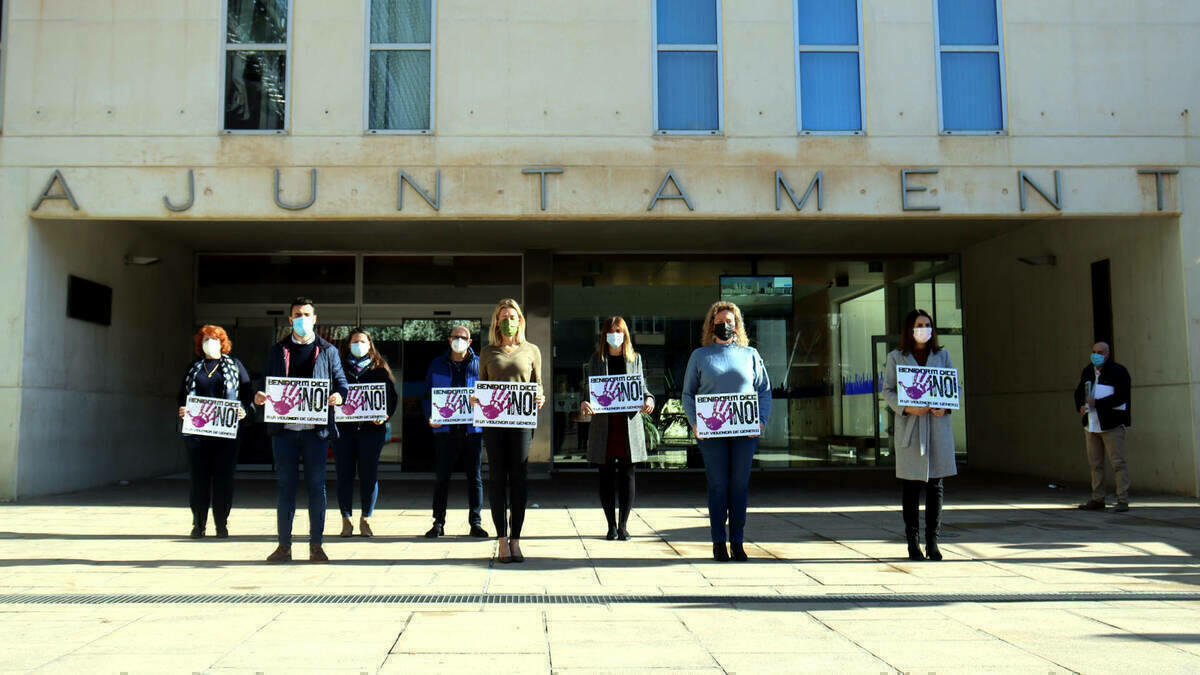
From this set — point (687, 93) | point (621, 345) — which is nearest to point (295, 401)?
point (621, 345)

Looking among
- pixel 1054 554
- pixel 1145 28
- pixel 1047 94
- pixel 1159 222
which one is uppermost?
pixel 1145 28

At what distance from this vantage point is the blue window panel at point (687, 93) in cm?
1237

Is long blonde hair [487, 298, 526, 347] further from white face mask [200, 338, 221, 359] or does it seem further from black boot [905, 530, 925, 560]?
black boot [905, 530, 925, 560]

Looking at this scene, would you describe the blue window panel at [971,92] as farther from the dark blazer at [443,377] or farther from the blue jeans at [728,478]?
the dark blazer at [443,377]

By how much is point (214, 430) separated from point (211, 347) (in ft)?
2.41

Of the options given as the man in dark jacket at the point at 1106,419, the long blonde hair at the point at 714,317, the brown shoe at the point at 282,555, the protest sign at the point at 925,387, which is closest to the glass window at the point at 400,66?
the long blonde hair at the point at 714,317

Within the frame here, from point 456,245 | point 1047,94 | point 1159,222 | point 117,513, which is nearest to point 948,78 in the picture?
point 1047,94

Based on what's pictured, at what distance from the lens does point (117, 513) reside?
412 inches

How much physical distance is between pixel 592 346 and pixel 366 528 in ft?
25.2

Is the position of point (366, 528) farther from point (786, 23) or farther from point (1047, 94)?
point (1047, 94)

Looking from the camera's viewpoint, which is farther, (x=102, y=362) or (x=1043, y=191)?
(x=102, y=362)

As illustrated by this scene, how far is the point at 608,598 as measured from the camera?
582 cm

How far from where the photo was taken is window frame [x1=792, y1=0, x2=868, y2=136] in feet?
40.1

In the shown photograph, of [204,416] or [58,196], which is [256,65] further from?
[204,416]
